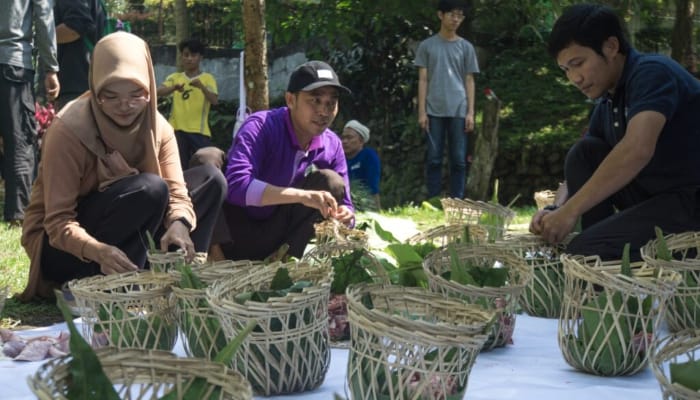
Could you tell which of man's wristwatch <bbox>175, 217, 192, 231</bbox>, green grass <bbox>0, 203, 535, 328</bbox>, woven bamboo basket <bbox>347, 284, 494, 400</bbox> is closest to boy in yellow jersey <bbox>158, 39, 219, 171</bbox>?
green grass <bbox>0, 203, 535, 328</bbox>

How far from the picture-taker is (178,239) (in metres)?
2.80

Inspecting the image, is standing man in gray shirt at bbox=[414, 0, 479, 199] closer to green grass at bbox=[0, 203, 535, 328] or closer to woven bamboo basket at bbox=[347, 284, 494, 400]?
green grass at bbox=[0, 203, 535, 328]

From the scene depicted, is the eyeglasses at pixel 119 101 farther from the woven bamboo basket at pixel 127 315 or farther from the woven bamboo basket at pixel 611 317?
the woven bamboo basket at pixel 611 317

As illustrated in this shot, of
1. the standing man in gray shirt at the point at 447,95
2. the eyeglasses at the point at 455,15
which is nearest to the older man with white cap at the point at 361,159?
the standing man in gray shirt at the point at 447,95

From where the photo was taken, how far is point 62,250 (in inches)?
115

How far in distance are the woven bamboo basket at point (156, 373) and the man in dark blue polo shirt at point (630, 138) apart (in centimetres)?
153

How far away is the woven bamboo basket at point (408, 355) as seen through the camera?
1.60m

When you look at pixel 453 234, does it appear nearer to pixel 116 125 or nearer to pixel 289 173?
pixel 289 173

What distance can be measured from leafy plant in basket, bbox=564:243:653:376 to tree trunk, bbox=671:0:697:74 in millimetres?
7297

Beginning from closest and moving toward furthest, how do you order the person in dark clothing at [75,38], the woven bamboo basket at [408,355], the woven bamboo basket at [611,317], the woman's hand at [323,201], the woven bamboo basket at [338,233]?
the woven bamboo basket at [408,355] → the woven bamboo basket at [611,317] → the woven bamboo basket at [338,233] → the woman's hand at [323,201] → the person in dark clothing at [75,38]

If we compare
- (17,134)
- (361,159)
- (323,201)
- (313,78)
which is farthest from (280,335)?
(361,159)

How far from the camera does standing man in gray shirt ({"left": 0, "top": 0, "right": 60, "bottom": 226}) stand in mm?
4297

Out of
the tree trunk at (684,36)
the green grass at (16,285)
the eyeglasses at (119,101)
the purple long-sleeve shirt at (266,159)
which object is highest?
the tree trunk at (684,36)

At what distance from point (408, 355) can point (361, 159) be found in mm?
4864
